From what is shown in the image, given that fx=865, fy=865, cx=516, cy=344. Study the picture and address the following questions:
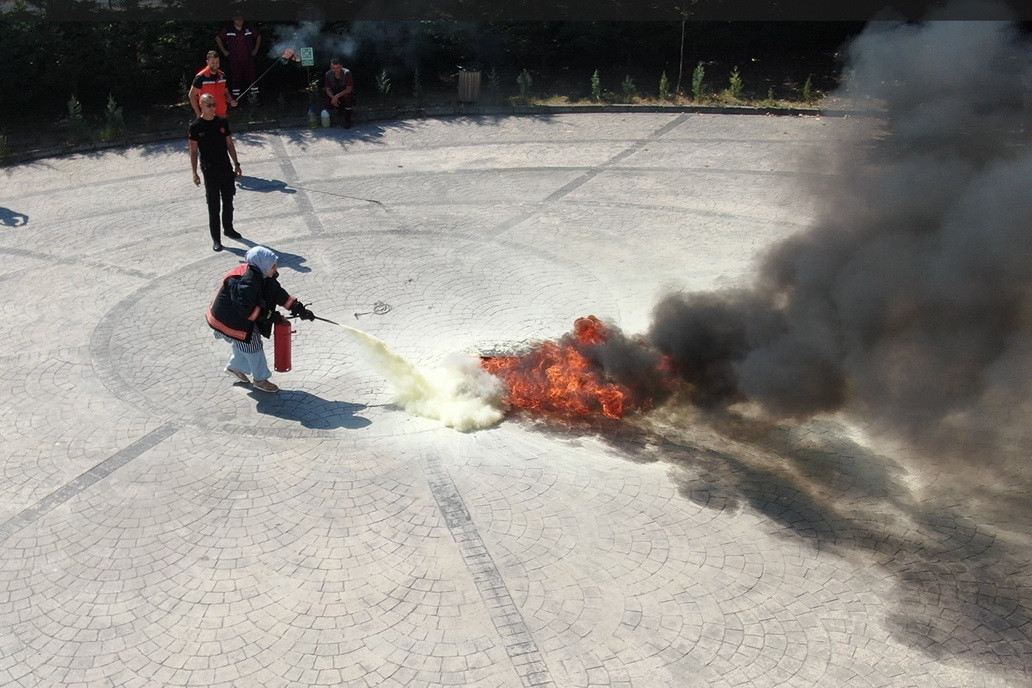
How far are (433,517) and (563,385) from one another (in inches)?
76.6

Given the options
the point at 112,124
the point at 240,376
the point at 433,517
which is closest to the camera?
the point at 433,517

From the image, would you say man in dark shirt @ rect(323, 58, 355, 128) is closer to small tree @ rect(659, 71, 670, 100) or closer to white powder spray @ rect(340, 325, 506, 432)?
small tree @ rect(659, 71, 670, 100)

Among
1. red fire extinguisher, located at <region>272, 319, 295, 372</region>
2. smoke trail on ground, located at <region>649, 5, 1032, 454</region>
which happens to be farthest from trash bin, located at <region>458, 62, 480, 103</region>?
red fire extinguisher, located at <region>272, 319, 295, 372</region>

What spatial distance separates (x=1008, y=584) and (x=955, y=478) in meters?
1.22

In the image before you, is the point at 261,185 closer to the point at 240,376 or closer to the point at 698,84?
the point at 240,376

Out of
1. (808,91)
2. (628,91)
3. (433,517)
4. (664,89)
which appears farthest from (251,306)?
(808,91)

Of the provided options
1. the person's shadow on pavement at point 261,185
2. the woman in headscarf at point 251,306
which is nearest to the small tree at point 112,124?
the person's shadow on pavement at point 261,185

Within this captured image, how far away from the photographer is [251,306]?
767 cm

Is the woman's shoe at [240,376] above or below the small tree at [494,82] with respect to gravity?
below

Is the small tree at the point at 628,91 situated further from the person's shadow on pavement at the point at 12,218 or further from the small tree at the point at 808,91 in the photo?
the person's shadow on pavement at the point at 12,218

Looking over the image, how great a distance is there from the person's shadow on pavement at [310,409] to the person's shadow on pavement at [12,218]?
21.0ft

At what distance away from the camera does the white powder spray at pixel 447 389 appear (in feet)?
25.6

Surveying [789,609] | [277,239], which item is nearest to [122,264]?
[277,239]

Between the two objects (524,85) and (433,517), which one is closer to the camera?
(433,517)
